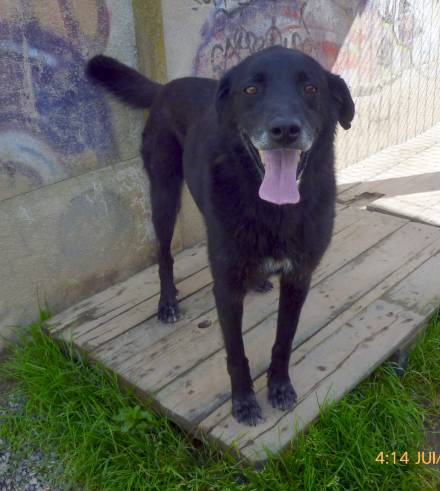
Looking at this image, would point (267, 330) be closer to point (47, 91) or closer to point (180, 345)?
point (180, 345)

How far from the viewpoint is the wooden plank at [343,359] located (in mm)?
1834

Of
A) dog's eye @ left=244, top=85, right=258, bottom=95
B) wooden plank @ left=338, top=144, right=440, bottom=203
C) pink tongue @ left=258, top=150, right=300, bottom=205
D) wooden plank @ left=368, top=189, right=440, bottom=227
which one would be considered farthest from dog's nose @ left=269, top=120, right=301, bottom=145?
wooden plank @ left=338, top=144, right=440, bottom=203

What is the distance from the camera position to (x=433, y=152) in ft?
16.8

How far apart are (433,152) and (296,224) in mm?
3990

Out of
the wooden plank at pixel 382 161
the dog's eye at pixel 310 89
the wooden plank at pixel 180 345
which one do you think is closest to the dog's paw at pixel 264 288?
the wooden plank at pixel 180 345

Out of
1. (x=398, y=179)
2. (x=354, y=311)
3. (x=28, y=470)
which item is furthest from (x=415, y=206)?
(x=28, y=470)

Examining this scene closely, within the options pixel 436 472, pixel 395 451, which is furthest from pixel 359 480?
pixel 436 472

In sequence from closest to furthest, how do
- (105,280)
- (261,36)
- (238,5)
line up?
(105,280) < (238,5) < (261,36)

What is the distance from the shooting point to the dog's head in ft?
4.97

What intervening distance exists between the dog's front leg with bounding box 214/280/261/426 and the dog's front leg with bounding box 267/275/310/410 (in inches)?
4.0

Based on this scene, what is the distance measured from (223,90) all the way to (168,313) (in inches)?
49.0

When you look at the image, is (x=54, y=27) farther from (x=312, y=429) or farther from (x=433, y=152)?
(x=433, y=152)

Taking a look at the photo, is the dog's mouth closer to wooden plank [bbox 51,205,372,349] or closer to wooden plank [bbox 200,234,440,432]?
wooden plank [bbox 200,234,440,432]

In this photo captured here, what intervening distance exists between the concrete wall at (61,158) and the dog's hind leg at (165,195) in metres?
0.31
